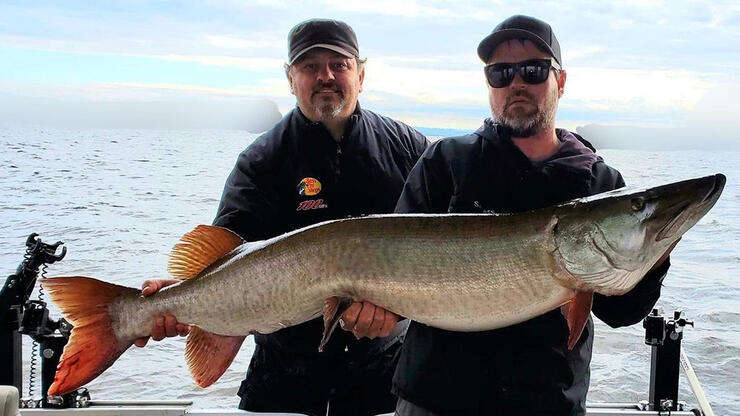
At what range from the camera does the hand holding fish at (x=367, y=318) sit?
8.44 feet

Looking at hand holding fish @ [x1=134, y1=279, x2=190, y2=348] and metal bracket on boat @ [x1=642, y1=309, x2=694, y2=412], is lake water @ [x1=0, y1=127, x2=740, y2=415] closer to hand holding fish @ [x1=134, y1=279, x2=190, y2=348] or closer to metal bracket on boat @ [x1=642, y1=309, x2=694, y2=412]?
metal bracket on boat @ [x1=642, y1=309, x2=694, y2=412]

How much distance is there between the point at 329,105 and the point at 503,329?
1510 mm

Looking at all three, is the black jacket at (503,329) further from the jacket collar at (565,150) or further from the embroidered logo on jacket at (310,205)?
the embroidered logo on jacket at (310,205)

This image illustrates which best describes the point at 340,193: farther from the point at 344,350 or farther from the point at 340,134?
the point at 344,350

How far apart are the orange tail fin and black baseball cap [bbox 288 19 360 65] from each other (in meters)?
1.48

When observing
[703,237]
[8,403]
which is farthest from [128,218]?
[8,403]

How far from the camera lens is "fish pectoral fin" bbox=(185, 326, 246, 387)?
9.38 ft

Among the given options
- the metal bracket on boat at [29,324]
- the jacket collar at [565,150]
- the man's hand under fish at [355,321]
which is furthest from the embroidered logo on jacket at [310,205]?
the metal bracket on boat at [29,324]

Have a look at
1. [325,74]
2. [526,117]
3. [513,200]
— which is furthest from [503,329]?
[325,74]

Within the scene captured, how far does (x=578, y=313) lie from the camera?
2.23 m

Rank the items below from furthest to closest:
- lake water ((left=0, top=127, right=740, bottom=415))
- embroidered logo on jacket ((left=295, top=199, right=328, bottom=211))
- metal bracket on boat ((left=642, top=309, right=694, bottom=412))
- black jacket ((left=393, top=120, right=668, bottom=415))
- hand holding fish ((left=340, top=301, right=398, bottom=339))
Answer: lake water ((left=0, top=127, right=740, bottom=415))
metal bracket on boat ((left=642, top=309, right=694, bottom=412))
embroidered logo on jacket ((left=295, top=199, right=328, bottom=211))
hand holding fish ((left=340, top=301, right=398, bottom=339))
black jacket ((left=393, top=120, right=668, bottom=415))

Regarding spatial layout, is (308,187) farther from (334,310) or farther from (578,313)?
(578,313)

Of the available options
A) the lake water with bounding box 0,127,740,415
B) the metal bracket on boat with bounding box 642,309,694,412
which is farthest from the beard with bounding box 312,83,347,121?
the metal bracket on boat with bounding box 642,309,694,412

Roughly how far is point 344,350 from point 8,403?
1.51 m
